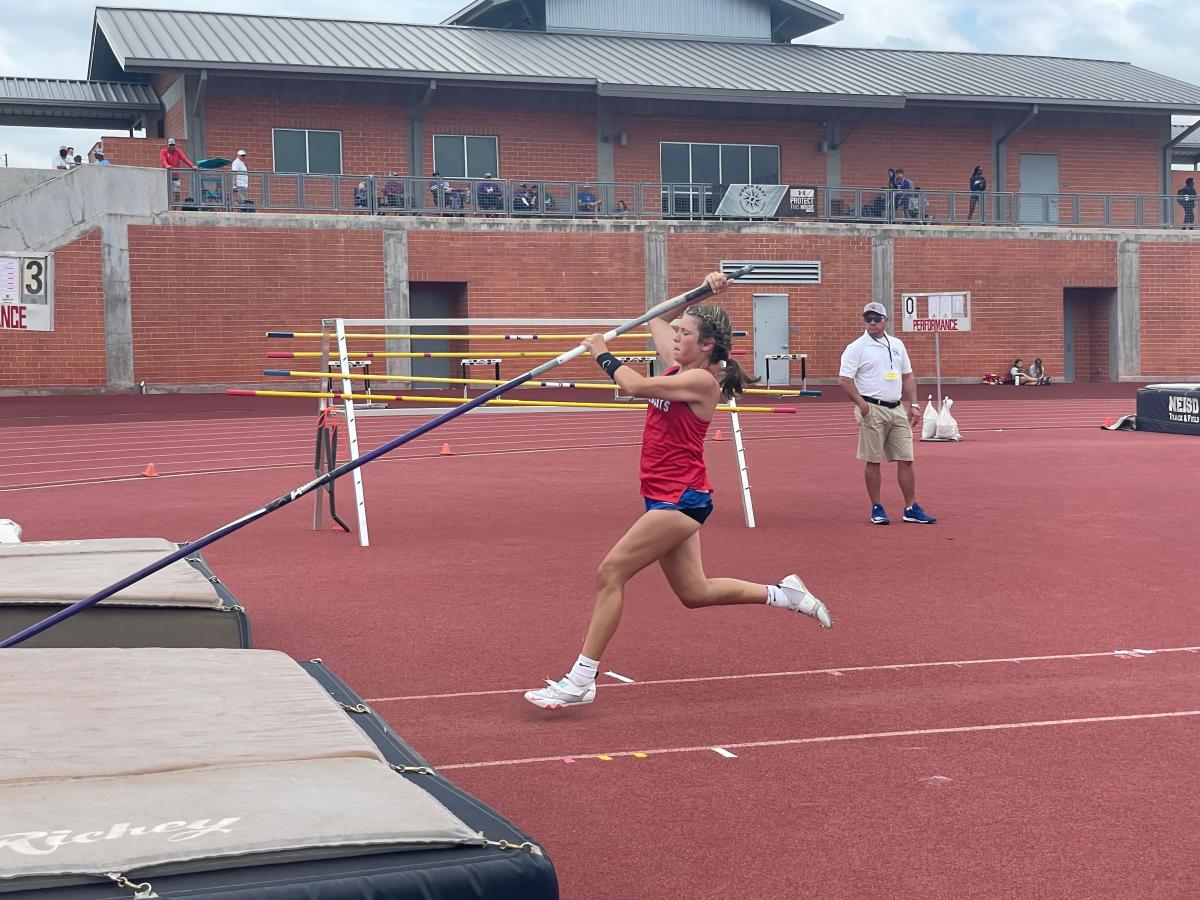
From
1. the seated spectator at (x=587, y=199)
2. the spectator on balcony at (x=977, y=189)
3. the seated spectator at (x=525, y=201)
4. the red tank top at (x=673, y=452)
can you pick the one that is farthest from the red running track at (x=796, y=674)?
the spectator on balcony at (x=977, y=189)

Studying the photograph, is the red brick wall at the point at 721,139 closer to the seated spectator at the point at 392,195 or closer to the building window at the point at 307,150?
the seated spectator at the point at 392,195

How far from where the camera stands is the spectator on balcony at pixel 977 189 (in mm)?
37938

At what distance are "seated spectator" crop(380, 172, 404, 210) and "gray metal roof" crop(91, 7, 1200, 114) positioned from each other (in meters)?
3.15

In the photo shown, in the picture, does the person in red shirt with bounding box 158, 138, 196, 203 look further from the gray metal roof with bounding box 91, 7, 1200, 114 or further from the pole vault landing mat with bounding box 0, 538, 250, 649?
the pole vault landing mat with bounding box 0, 538, 250, 649

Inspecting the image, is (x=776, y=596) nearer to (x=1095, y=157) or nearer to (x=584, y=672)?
(x=584, y=672)

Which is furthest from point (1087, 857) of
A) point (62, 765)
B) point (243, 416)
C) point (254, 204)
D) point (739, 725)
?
point (254, 204)

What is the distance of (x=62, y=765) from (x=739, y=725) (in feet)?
9.88

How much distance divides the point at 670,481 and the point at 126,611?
2.69m

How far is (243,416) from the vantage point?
25.9m

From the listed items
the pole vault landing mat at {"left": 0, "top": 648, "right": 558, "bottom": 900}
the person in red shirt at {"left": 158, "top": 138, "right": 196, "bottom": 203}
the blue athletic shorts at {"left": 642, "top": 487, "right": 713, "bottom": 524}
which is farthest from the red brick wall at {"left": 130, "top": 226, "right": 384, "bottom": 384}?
the pole vault landing mat at {"left": 0, "top": 648, "right": 558, "bottom": 900}

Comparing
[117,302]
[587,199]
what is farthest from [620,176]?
[117,302]

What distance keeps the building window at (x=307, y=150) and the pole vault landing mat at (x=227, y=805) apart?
31861 mm

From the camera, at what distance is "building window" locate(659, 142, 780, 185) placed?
3875 centimetres

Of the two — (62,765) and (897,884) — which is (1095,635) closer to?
(897,884)
